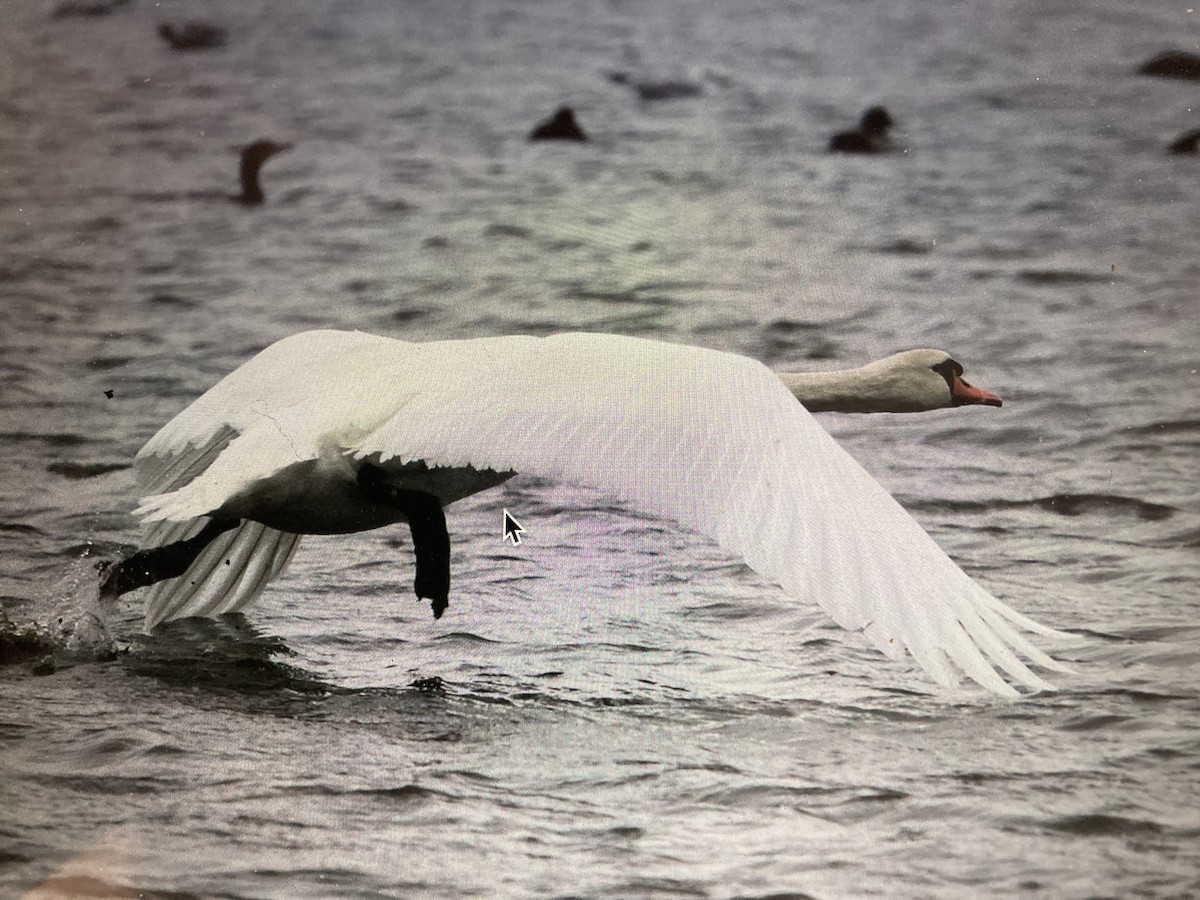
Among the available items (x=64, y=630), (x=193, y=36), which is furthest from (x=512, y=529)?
(x=193, y=36)

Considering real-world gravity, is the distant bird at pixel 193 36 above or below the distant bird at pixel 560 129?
above

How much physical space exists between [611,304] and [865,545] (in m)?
1.12

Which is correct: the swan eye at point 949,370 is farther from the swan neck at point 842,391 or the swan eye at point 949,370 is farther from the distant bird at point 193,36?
the distant bird at point 193,36

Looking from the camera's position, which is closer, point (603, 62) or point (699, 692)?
point (699, 692)

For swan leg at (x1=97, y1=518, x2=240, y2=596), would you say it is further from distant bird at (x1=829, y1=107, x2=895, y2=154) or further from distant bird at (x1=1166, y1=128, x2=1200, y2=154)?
distant bird at (x1=1166, y1=128, x2=1200, y2=154)

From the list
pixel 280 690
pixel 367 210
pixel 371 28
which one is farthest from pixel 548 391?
pixel 371 28

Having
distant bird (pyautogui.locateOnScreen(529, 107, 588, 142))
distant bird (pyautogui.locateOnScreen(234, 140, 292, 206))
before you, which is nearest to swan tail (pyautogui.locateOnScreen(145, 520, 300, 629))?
distant bird (pyautogui.locateOnScreen(234, 140, 292, 206))

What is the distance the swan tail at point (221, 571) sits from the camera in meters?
1.94

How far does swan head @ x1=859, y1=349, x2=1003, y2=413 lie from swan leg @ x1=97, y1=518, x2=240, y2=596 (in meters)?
0.78

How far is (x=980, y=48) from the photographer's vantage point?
3.09 m

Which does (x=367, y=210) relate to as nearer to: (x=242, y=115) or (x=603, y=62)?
(x=242, y=115)

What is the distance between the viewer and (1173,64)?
9.61ft

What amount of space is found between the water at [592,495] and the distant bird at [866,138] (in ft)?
0.14

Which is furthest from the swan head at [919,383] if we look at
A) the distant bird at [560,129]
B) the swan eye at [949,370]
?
the distant bird at [560,129]
